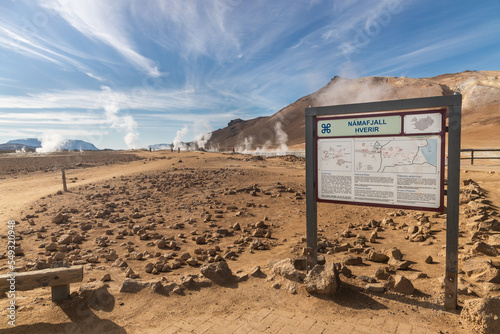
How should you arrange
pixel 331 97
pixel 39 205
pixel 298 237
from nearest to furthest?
pixel 298 237, pixel 39 205, pixel 331 97

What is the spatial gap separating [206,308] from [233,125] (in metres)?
137

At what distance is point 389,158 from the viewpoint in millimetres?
3963

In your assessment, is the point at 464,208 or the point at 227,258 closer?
the point at 227,258

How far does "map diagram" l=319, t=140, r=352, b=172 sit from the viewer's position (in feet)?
14.1

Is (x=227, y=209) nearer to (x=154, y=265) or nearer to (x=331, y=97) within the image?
(x=154, y=265)

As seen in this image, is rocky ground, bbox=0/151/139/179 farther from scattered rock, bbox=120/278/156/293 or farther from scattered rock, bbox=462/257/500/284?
scattered rock, bbox=462/257/500/284

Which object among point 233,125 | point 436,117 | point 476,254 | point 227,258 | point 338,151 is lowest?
point 227,258

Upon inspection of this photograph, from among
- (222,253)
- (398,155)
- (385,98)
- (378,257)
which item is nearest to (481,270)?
(378,257)

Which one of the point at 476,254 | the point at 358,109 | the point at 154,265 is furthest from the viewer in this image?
the point at 154,265

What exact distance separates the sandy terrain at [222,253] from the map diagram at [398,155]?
175 centimetres

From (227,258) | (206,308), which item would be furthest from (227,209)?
(206,308)

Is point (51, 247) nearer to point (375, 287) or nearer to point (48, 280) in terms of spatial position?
point (48, 280)

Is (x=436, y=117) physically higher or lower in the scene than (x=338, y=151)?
higher

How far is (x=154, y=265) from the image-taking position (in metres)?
5.55
